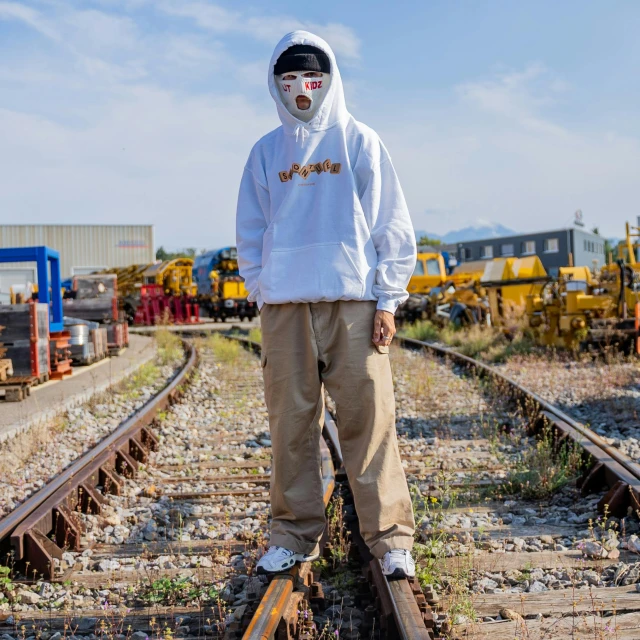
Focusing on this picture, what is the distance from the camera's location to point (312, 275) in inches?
116

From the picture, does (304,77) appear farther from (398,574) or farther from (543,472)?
(543,472)

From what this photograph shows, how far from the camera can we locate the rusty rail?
3.48m

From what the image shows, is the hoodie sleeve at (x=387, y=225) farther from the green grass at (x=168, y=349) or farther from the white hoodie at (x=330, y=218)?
the green grass at (x=168, y=349)

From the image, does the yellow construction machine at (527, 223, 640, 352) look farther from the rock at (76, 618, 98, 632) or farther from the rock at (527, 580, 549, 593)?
the rock at (76, 618, 98, 632)

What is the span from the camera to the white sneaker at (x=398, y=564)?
2852 millimetres

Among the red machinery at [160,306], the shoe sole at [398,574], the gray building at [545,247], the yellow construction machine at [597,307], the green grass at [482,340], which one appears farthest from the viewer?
the gray building at [545,247]

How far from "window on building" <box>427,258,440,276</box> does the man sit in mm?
18874

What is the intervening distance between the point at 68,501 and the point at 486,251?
211ft

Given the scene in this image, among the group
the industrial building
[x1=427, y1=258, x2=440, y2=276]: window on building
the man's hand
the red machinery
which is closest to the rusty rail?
the man's hand

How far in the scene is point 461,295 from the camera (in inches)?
688

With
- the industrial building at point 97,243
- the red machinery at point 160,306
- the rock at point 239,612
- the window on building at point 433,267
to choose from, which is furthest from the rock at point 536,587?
the industrial building at point 97,243

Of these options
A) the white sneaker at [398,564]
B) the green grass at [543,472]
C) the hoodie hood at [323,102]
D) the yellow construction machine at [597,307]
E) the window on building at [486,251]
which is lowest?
the green grass at [543,472]

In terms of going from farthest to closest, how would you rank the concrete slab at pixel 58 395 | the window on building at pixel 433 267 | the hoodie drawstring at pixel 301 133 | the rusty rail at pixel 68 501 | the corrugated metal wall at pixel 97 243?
the corrugated metal wall at pixel 97 243, the window on building at pixel 433 267, the concrete slab at pixel 58 395, the rusty rail at pixel 68 501, the hoodie drawstring at pixel 301 133

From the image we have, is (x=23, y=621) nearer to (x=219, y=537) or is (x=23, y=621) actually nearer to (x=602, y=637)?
(x=219, y=537)
